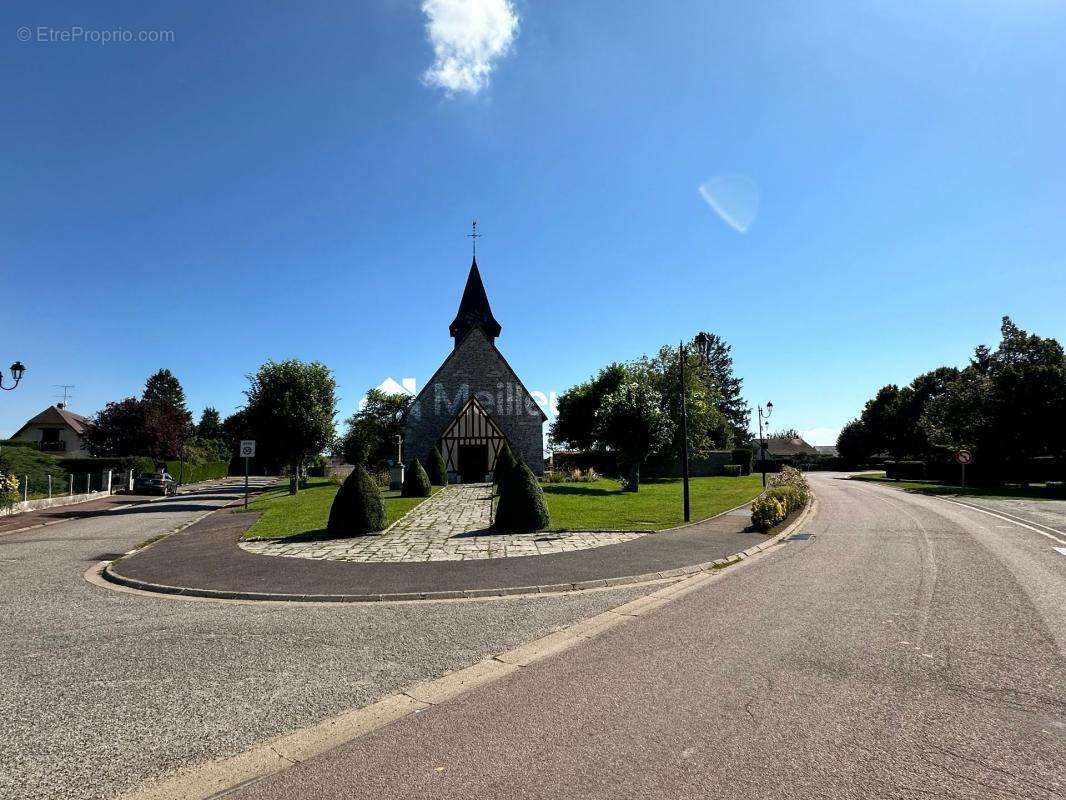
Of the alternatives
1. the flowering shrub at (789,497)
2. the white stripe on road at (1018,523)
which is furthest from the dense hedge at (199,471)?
the white stripe on road at (1018,523)

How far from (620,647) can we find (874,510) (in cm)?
2010

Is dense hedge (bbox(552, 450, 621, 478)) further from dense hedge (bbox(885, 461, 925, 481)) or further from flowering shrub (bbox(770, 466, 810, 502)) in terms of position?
dense hedge (bbox(885, 461, 925, 481))

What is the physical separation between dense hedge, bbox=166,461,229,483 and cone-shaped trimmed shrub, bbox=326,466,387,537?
4370 centimetres

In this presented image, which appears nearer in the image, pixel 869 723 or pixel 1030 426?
pixel 869 723

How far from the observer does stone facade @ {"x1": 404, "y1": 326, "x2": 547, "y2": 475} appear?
122 feet

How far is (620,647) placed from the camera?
5.90 metres

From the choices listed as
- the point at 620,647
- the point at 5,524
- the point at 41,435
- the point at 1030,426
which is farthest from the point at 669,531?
the point at 41,435

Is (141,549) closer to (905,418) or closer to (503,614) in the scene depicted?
(503,614)

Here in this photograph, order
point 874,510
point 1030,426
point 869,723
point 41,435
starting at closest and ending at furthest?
point 869,723 → point 874,510 → point 1030,426 → point 41,435

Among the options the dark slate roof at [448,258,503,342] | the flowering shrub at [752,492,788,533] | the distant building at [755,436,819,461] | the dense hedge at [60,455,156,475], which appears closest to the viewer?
the flowering shrub at [752,492,788,533]

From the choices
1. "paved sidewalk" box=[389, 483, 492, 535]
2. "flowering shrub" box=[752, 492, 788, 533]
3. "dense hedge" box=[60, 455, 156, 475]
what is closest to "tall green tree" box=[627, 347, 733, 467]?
"paved sidewalk" box=[389, 483, 492, 535]

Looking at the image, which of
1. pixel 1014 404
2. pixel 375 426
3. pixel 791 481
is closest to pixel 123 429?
pixel 375 426

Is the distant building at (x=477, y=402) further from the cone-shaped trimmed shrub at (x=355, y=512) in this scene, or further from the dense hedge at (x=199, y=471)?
the dense hedge at (x=199, y=471)

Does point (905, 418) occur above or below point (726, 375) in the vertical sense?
below
